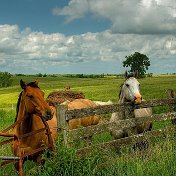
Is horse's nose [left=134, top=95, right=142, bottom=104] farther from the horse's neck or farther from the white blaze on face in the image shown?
the horse's neck

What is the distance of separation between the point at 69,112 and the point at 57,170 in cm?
148

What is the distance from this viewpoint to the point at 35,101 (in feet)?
25.9

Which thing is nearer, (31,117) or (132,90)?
(31,117)

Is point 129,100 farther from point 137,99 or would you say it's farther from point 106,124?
point 106,124

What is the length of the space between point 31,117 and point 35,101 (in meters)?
0.74

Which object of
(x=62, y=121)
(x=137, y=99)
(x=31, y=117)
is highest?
(x=137, y=99)

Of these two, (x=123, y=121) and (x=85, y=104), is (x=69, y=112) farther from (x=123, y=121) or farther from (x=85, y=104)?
(x=85, y=104)

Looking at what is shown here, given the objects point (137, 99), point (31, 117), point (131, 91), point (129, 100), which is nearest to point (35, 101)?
point (31, 117)

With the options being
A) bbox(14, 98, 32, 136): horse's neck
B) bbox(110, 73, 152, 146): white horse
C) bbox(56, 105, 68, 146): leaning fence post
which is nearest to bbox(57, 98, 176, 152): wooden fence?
bbox(56, 105, 68, 146): leaning fence post

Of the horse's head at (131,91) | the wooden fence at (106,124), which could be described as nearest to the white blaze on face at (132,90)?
the horse's head at (131,91)

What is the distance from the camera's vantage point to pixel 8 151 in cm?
1066

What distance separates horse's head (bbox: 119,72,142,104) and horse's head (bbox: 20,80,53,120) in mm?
3382

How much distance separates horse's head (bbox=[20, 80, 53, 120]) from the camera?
7695 mm

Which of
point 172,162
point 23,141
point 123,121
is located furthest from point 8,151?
point 172,162
